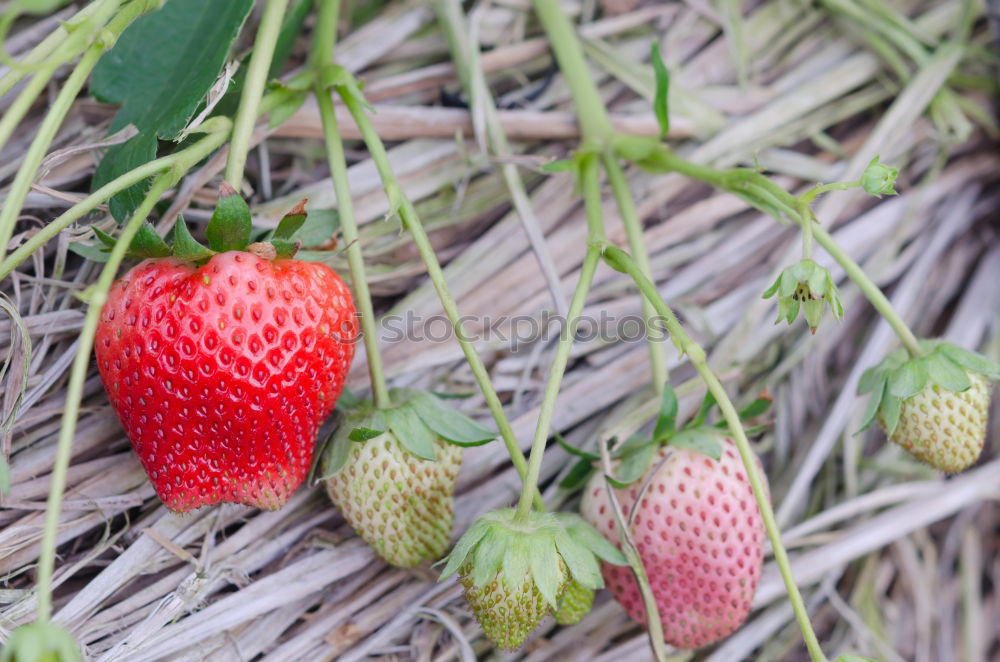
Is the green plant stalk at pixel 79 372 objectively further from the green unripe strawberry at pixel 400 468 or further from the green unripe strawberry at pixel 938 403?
the green unripe strawberry at pixel 938 403

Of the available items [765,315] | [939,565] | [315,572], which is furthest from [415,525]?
[939,565]

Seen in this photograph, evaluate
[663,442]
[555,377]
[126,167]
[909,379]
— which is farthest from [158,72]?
[909,379]

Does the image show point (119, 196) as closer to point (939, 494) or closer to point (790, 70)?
point (790, 70)

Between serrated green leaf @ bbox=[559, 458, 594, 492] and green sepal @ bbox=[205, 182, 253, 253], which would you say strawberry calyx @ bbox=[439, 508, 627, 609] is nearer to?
serrated green leaf @ bbox=[559, 458, 594, 492]

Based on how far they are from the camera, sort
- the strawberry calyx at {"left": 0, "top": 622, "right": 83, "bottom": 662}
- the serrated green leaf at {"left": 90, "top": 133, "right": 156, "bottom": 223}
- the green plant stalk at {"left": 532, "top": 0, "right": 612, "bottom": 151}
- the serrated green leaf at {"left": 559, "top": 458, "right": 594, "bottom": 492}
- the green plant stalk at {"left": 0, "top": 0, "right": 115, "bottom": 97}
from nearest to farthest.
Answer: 1. the strawberry calyx at {"left": 0, "top": 622, "right": 83, "bottom": 662}
2. the green plant stalk at {"left": 0, "top": 0, "right": 115, "bottom": 97}
3. the serrated green leaf at {"left": 90, "top": 133, "right": 156, "bottom": 223}
4. the serrated green leaf at {"left": 559, "top": 458, "right": 594, "bottom": 492}
5. the green plant stalk at {"left": 532, "top": 0, "right": 612, "bottom": 151}

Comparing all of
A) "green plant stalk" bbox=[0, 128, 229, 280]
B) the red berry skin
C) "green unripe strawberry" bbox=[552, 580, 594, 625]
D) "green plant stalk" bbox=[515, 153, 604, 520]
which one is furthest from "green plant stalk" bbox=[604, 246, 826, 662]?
"green plant stalk" bbox=[0, 128, 229, 280]

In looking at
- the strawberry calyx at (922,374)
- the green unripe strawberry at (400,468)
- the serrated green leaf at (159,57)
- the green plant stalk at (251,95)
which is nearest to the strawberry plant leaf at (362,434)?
the green unripe strawberry at (400,468)

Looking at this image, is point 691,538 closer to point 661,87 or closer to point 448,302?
point 448,302
